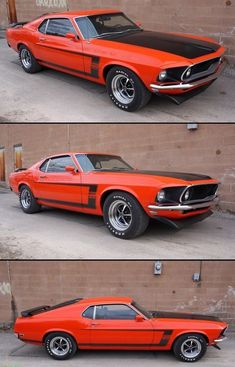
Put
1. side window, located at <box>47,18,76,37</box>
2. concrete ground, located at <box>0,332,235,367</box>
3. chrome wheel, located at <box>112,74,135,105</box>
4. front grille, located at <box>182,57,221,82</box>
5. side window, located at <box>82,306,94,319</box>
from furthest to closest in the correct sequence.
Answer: side window, located at <box>47,18,76,37</box>, side window, located at <box>82,306,94,319</box>, concrete ground, located at <box>0,332,235,367</box>, chrome wheel, located at <box>112,74,135,105</box>, front grille, located at <box>182,57,221,82</box>

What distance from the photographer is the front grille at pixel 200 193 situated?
6479mm

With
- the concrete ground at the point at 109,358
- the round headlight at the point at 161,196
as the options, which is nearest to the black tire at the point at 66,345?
the concrete ground at the point at 109,358

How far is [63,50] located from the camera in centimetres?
732

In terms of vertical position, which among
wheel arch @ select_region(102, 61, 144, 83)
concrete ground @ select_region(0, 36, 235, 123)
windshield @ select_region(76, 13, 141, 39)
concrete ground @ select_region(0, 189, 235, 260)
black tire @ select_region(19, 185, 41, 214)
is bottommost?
concrete ground @ select_region(0, 189, 235, 260)

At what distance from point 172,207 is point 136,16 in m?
4.27

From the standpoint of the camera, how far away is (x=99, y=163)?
284 inches

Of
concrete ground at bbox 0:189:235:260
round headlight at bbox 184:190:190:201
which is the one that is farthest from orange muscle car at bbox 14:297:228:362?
A: round headlight at bbox 184:190:190:201

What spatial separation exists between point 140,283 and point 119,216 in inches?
141

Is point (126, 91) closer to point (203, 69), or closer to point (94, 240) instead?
point (203, 69)

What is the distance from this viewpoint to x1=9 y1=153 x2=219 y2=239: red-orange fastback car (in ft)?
20.1

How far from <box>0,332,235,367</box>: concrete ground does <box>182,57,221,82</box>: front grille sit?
13.7ft

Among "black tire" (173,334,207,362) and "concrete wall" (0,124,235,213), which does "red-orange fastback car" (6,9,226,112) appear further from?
"black tire" (173,334,207,362)

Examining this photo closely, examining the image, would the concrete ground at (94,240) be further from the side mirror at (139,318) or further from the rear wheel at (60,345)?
the rear wheel at (60,345)

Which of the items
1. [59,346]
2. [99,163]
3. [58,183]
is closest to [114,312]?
[59,346]
